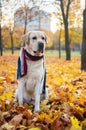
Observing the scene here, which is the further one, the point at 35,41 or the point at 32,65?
the point at 32,65

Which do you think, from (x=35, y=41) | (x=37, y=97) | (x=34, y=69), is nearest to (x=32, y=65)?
(x=34, y=69)

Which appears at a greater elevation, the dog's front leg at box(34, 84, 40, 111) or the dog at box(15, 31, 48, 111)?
the dog at box(15, 31, 48, 111)

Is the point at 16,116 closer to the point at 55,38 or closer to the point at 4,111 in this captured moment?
the point at 4,111

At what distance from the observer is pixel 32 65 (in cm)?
554

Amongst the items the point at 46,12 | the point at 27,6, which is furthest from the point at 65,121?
the point at 27,6

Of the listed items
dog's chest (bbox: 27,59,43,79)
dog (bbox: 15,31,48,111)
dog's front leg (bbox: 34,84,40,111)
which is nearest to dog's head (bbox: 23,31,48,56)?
dog (bbox: 15,31,48,111)

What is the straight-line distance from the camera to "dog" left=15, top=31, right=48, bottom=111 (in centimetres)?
542

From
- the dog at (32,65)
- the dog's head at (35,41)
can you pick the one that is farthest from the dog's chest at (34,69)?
the dog's head at (35,41)

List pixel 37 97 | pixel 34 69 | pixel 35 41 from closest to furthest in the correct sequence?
pixel 35 41 → pixel 34 69 → pixel 37 97

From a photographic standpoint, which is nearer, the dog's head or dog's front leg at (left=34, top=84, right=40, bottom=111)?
the dog's head

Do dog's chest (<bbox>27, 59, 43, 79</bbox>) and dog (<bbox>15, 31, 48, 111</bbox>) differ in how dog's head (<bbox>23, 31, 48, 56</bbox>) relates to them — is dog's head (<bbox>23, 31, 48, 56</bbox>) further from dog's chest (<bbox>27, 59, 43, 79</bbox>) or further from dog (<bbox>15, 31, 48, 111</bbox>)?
dog's chest (<bbox>27, 59, 43, 79</bbox>)

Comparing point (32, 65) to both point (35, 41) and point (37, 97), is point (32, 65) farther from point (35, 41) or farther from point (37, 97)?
point (37, 97)

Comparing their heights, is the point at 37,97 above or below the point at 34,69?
below

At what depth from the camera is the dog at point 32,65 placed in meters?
5.42
